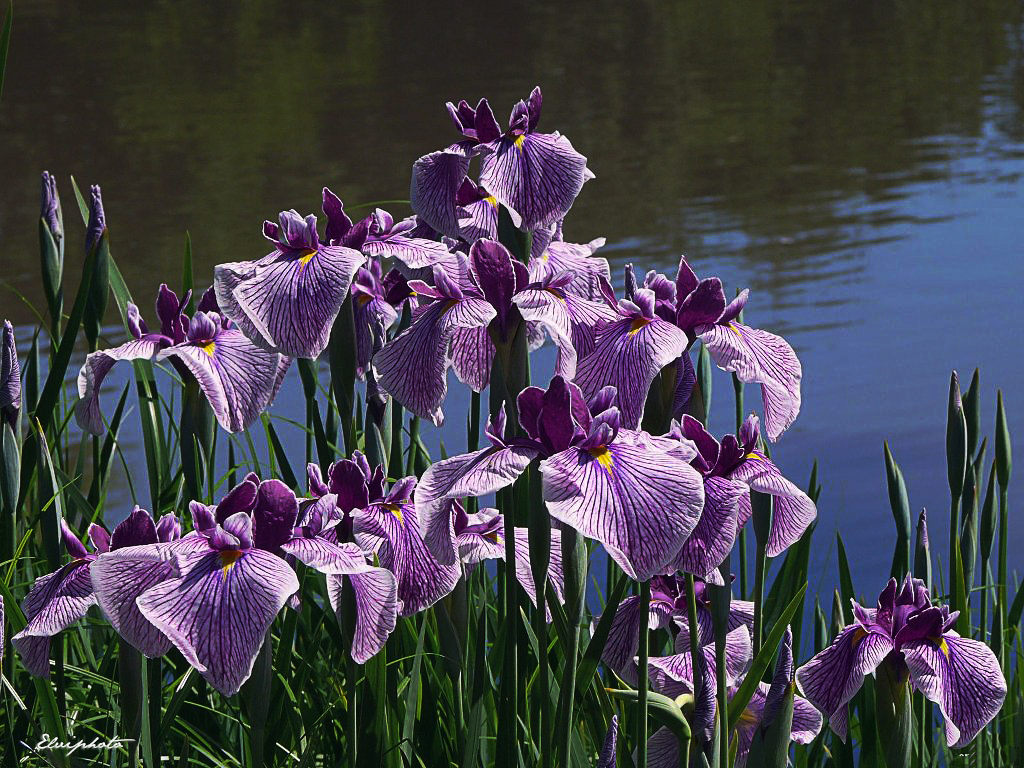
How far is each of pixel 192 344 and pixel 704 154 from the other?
35.6ft

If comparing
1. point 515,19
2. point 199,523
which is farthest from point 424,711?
point 515,19

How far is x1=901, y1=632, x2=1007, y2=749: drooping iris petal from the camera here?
5.82 ft

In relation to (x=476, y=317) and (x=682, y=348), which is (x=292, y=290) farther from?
(x=682, y=348)

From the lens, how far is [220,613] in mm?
1478

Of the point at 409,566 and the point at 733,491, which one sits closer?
the point at 733,491

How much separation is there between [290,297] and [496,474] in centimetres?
52

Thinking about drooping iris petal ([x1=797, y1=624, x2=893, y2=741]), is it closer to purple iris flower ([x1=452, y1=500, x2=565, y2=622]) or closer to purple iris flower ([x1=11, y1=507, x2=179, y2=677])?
purple iris flower ([x1=452, y1=500, x2=565, y2=622])

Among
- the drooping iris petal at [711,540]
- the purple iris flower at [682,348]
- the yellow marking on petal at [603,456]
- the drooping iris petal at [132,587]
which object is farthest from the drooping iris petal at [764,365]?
the drooping iris petal at [132,587]

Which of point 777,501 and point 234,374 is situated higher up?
point 234,374

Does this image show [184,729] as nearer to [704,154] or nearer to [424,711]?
[424,711]

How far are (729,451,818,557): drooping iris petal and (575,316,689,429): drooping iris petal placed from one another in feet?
0.56

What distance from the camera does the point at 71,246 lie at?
32.3 feet

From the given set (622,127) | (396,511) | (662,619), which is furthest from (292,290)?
(622,127)

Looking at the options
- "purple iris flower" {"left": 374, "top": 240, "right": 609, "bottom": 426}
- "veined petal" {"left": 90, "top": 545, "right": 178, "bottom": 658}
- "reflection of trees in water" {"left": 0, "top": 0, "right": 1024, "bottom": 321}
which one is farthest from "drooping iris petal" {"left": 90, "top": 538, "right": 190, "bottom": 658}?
"reflection of trees in water" {"left": 0, "top": 0, "right": 1024, "bottom": 321}
